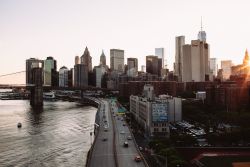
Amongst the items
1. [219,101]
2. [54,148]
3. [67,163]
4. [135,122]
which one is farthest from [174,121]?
[67,163]

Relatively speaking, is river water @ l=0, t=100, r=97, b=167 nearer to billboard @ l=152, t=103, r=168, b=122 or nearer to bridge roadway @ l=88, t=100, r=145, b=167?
bridge roadway @ l=88, t=100, r=145, b=167

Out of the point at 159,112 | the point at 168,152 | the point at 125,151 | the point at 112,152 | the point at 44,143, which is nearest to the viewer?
the point at 168,152

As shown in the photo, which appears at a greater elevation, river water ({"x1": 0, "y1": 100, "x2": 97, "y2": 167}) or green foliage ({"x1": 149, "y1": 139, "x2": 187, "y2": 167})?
green foliage ({"x1": 149, "y1": 139, "x2": 187, "y2": 167})

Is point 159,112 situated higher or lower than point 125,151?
higher

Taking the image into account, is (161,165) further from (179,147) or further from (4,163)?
(4,163)

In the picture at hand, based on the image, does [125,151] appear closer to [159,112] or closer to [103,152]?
[103,152]

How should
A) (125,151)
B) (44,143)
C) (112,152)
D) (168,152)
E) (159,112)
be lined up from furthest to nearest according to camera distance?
(159,112)
(44,143)
(125,151)
(112,152)
(168,152)

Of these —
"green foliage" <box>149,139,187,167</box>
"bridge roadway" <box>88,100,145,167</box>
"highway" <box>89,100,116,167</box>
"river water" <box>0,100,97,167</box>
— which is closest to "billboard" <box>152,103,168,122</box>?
"bridge roadway" <box>88,100,145,167</box>

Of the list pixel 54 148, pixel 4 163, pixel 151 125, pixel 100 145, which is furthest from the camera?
pixel 151 125

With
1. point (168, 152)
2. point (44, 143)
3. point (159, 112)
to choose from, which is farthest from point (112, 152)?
point (159, 112)
